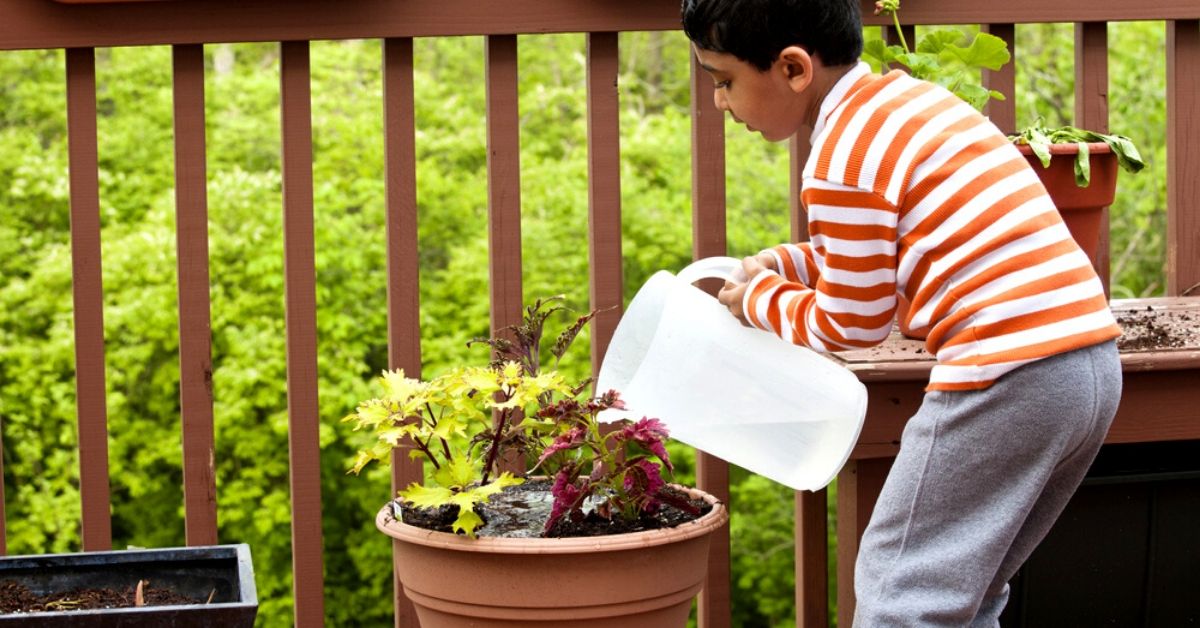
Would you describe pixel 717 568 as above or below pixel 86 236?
below

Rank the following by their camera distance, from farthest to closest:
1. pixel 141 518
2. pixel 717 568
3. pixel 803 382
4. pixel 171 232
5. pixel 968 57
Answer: pixel 141 518 < pixel 171 232 < pixel 717 568 < pixel 968 57 < pixel 803 382

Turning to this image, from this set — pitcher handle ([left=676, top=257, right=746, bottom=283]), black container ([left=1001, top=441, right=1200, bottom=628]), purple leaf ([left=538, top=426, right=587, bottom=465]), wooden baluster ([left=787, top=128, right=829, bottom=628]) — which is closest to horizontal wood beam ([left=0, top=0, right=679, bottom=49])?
wooden baluster ([left=787, top=128, right=829, bottom=628])

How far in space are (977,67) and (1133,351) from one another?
0.47 m

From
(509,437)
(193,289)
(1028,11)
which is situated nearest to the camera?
(509,437)

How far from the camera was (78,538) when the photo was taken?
668 centimetres

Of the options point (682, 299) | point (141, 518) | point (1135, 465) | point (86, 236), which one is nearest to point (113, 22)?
point (86, 236)

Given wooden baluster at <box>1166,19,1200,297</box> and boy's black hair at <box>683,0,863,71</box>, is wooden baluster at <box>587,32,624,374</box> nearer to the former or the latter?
boy's black hair at <box>683,0,863,71</box>

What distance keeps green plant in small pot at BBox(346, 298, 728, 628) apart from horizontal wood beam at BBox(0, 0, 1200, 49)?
1.67 ft

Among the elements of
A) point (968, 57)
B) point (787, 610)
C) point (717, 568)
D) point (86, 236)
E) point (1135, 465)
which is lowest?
point (787, 610)

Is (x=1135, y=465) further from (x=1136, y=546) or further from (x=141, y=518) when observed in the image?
(x=141, y=518)

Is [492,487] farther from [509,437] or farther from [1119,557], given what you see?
[1119,557]

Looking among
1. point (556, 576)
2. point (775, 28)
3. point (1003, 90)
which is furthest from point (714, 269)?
point (1003, 90)

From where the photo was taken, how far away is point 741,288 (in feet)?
5.98

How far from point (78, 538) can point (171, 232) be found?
1547 mm
